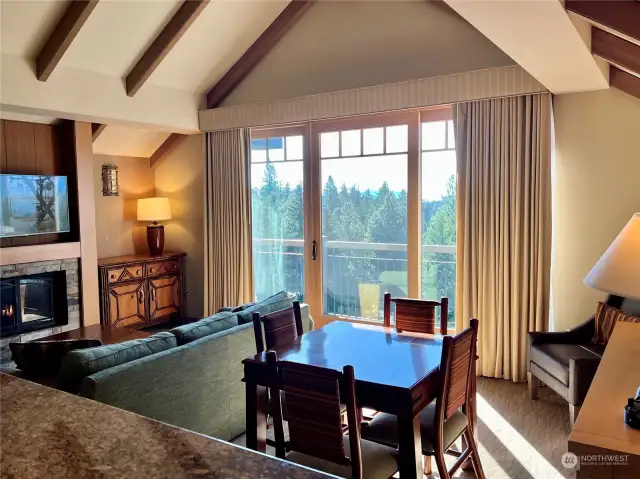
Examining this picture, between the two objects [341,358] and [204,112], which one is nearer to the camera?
[341,358]

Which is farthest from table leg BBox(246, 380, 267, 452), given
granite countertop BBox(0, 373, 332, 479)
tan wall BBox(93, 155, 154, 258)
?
tan wall BBox(93, 155, 154, 258)

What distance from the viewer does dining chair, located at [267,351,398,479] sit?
6.65ft

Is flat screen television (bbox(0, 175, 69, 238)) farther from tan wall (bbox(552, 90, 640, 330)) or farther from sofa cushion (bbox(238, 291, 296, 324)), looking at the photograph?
tan wall (bbox(552, 90, 640, 330))

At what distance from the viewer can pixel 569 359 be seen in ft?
11.1

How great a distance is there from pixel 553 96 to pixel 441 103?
91 centimetres

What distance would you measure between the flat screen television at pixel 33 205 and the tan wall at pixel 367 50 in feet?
7.53

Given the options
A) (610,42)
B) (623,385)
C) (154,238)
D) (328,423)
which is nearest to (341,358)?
(328,423)

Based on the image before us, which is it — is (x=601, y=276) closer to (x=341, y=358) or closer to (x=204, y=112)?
(x=341, y=358)

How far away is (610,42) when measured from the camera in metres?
2.95

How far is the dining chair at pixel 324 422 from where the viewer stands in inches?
79.8

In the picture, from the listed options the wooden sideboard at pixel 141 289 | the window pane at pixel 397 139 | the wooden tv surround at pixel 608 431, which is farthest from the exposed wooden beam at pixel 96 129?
the wooden tv surround at pixel 608 431

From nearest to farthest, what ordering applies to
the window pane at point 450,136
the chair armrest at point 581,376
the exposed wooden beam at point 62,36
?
the chair armrest at point 581,376 < the exposed wooden beam at point 62,36 < the window pane at point 450,136

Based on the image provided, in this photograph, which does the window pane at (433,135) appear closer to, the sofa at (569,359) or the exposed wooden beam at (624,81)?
the exposed wooden beam at (624,81)

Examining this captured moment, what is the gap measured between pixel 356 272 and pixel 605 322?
96.5 inches
